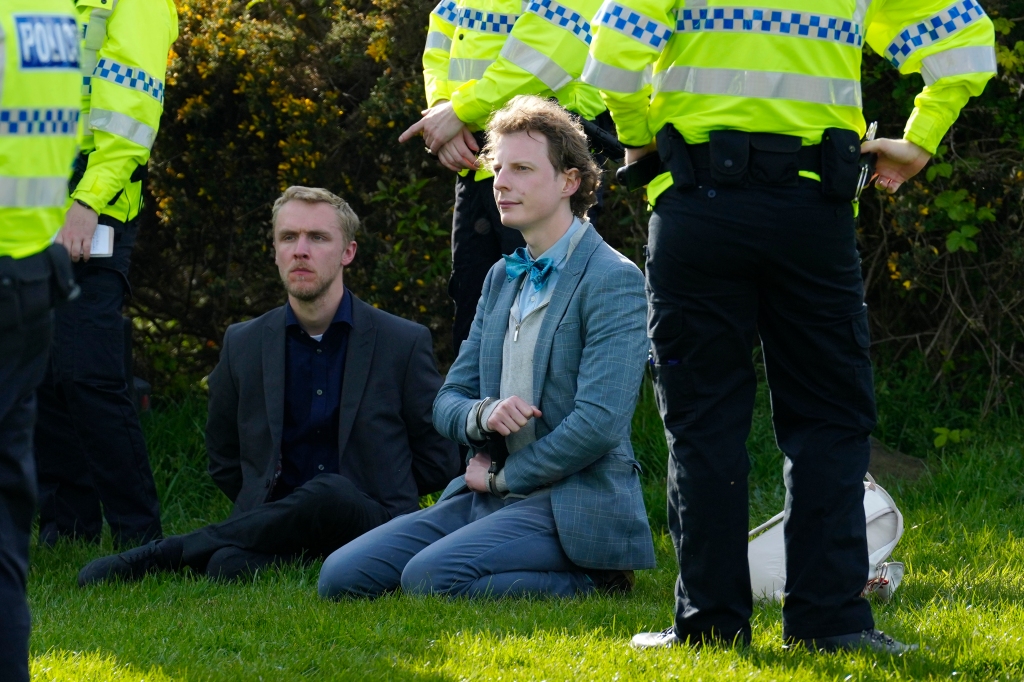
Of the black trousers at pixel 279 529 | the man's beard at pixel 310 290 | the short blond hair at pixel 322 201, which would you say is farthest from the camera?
the short blond hair at pixel 322 201

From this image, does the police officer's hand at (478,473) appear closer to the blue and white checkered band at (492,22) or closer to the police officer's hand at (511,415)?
the police officer's hand at (511,415)

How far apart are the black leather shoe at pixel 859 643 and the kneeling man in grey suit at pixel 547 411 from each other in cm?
105

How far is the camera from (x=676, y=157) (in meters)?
3.28

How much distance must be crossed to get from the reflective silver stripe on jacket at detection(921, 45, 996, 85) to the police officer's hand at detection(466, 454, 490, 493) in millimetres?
1966

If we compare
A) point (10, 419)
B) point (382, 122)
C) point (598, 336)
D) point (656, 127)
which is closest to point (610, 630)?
point (598, 336)

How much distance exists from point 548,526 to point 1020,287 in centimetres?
363

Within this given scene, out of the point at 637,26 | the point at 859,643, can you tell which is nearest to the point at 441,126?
the point at 637,26

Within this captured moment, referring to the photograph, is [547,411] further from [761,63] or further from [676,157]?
[761,63]

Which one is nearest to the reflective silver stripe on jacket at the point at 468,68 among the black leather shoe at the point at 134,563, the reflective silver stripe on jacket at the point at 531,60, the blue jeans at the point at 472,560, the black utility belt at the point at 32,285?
the reflective silver stripe on jacket at the point at 531,60

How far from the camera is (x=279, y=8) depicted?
7.47 metres

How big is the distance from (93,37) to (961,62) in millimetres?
3154

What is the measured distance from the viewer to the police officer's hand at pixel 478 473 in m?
4.54

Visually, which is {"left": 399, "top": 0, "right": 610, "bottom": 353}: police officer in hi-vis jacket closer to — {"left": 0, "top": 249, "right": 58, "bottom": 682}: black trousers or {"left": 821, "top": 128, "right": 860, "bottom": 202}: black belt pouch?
{"left": 821, "top": 128, "right": 860, "bottom": 202}: black belt pouch

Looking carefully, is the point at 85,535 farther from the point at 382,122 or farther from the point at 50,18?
the point at 50,18
